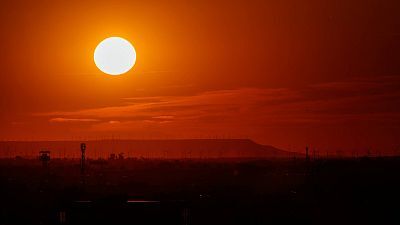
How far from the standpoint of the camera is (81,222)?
34.8 meters

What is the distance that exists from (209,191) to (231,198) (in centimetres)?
813

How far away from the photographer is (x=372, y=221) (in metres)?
34.9

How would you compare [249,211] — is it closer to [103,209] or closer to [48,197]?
[103,209]

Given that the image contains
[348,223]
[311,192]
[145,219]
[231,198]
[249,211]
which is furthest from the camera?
[311,192]

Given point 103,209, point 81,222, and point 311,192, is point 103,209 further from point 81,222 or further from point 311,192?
point 311,192

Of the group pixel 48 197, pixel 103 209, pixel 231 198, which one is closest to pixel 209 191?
pixel 231 198

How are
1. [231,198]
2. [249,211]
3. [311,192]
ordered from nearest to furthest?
[249,211] → [231,198] → [311,192]

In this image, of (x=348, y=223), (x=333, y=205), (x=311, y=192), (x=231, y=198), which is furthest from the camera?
(x=311, y=192)

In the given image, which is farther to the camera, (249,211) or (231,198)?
(231,198)

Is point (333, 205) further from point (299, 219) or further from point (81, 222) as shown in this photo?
point (81, 222)

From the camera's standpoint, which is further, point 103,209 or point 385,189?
point 385,189

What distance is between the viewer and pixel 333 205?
43.0 metres

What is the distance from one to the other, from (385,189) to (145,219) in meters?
25.4

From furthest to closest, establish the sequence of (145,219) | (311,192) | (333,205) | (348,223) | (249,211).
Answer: (311,192)
(333,205)
(249,211)
(145,219)
(348,223)
